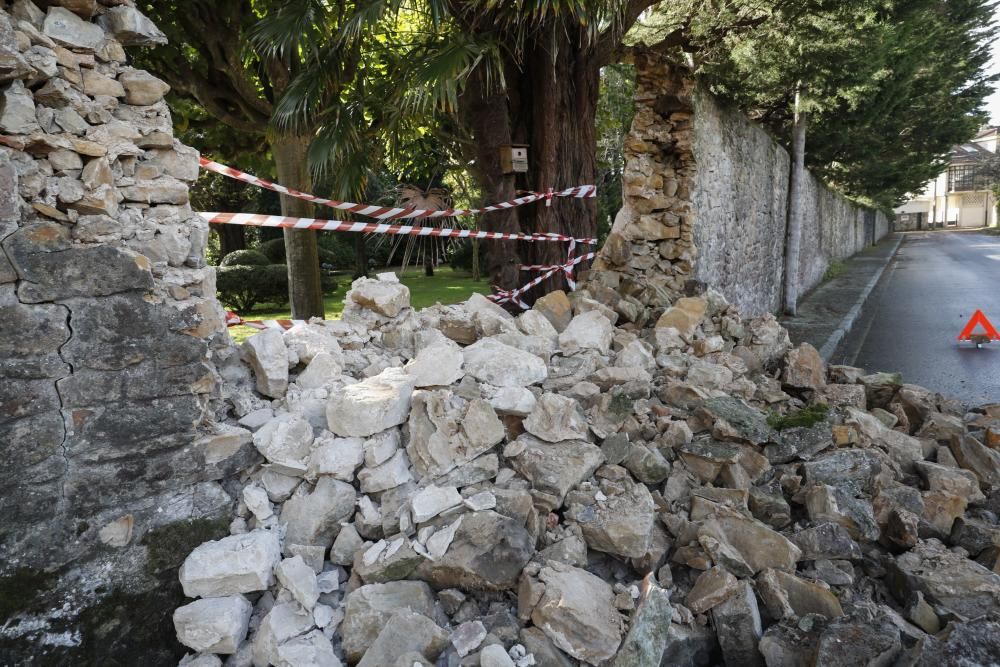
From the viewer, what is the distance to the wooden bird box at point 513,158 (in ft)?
20.7

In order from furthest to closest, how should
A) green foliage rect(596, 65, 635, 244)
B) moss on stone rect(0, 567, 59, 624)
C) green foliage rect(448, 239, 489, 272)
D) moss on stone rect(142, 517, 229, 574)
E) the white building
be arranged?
the white building, green foliage rect(448, 239, 489, 272), green foliage rect(596, 65, 635, 244), moss on stone rect(142, 517, 229, 574), moss on stone rect(0, 567, 59, 624)

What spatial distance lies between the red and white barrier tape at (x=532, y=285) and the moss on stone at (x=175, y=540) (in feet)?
12.0

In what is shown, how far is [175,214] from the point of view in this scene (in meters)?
3.09

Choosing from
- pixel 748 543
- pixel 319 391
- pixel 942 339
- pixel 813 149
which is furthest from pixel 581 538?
pixel 813 149

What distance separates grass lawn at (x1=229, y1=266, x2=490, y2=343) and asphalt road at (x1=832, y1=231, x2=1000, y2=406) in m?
5.96

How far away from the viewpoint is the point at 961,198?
59625 millimetres

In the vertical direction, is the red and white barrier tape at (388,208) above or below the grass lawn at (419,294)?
above

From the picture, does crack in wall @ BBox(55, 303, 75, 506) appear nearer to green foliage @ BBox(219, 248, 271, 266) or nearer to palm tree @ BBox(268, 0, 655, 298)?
palm tree @ BBox(268, 0, 655, 298)

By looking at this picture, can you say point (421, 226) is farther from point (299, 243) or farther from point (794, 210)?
point (794, 210)

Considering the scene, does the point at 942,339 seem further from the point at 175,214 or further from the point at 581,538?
the point at 175,214

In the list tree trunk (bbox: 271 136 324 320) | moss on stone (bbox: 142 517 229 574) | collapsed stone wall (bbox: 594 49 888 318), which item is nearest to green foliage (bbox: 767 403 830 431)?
collapsed stone wall (bbox: 594 49 888 318)

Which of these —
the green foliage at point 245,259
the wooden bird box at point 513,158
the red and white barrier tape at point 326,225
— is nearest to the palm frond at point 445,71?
the wooden bird box at point 513,158

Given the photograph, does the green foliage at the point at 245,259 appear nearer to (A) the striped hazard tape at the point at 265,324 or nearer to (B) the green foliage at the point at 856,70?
(B) the green foliage at the point at 856,70

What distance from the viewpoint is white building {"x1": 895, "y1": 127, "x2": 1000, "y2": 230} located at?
180ft
